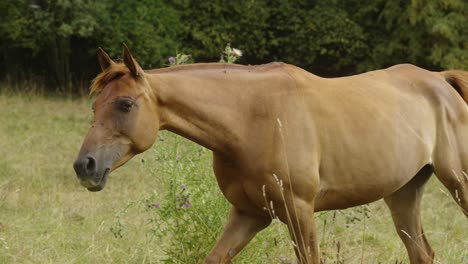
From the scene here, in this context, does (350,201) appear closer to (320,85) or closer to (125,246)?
(320,85)

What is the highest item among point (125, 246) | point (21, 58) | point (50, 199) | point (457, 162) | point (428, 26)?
point (457, 162)

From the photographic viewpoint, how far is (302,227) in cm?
374

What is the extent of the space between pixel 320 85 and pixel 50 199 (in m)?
3.94

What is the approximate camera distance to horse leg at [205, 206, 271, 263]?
12.6ft

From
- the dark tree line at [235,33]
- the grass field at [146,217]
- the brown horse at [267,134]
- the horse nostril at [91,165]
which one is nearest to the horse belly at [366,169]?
the brown horse at [267,134]

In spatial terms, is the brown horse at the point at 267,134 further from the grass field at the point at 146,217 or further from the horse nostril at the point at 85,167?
the grass field at the point at 146,217

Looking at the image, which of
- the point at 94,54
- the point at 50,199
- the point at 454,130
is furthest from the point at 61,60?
the point at 454,130

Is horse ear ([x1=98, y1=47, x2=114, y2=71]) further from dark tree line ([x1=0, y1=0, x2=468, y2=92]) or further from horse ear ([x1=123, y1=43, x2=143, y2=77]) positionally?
dark tree line ([x1=0, y1=0, x2=468, y2=92])

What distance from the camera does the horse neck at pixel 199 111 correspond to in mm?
3650

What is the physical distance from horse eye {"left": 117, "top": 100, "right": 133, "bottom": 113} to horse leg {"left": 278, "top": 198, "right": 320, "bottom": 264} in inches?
36.5

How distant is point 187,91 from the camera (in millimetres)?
3678

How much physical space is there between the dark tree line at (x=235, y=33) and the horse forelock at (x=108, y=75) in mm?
11242

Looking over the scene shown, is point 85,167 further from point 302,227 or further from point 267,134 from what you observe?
point 302,227

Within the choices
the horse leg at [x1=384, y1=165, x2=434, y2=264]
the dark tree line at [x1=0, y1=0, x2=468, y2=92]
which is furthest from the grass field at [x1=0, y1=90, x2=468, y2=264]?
the dark tree line at [x1=0, y1=0, x2=468, y2=92]
